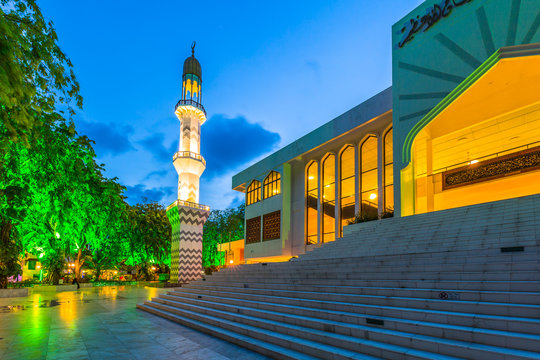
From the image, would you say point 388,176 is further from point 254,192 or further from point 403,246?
point 254,192

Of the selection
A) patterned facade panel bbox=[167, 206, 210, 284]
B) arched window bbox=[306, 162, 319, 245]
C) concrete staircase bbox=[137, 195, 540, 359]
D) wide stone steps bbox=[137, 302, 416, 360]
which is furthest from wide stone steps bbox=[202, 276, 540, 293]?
patterned facade panel bbox=[167, 206, 210, 284]

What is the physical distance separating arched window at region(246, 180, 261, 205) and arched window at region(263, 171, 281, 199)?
3.99 feet

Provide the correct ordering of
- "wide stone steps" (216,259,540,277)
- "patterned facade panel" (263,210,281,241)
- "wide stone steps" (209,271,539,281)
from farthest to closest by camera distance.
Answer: "patterned facade panel" (263,210,281,241), "wide stone steps" (216,259,540,277), "wide stone steps" (209,271,539,281)

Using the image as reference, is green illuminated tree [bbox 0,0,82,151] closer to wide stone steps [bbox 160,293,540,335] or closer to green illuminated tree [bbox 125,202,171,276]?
wide stone steps [bbox 160,293,540,335]

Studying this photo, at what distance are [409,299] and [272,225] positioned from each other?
2037 centimetres

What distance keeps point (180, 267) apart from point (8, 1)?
79.3ft

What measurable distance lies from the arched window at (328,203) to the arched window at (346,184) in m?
1.11

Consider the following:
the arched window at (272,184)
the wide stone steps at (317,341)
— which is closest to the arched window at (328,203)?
the arched window at (272,184)

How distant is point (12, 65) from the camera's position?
3.69 m

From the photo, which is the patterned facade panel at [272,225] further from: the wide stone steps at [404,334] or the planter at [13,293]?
the wide stone steps at [404,334]

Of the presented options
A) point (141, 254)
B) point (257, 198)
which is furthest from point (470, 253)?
point (141, 254)

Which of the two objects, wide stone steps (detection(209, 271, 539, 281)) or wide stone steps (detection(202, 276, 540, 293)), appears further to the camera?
wide stone steps (detection(209, 271, 539, 281))

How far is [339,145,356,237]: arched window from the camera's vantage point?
2095 centimetres

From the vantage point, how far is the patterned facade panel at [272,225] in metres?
25.7
